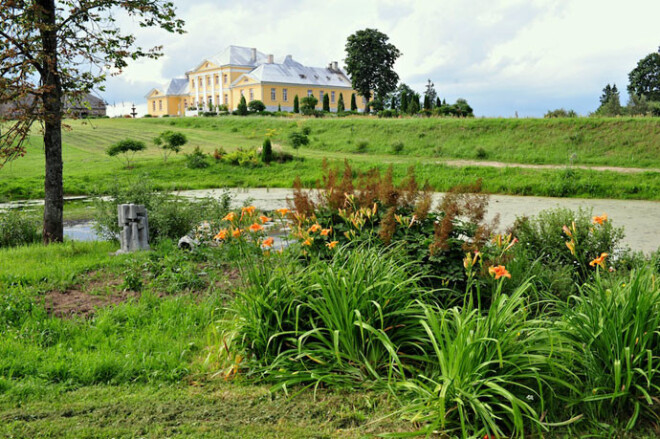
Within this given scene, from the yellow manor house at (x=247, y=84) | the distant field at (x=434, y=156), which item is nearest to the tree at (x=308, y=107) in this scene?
the distant field at (x=434, y=156)

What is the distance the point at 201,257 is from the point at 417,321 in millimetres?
3566

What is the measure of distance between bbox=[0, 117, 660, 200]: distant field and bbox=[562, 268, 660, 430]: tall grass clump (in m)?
11.0

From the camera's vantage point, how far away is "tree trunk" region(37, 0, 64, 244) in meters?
7.59

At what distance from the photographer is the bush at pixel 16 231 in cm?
802

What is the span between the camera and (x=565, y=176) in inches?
613

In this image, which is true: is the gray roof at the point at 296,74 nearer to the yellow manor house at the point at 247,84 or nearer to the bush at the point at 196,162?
the yellow manor house at the point at 247,84

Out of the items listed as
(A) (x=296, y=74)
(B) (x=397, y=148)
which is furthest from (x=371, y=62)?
(B) (x=397, y=148)

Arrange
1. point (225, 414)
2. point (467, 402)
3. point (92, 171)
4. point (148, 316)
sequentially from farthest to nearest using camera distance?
point (92, 171) < point (148, 316) < point (225, 414) < point (467, 402)

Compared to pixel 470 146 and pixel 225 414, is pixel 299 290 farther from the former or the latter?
pixel 470 146

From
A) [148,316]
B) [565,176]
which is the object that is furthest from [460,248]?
[565,176]

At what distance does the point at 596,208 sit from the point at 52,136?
438 inches

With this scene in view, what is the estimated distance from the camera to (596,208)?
12.5 meters

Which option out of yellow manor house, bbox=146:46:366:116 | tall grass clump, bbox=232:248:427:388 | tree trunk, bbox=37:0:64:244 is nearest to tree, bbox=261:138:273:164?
tree trunk, bbox=37:0:64:244

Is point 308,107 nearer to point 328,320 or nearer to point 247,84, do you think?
point 247,84
